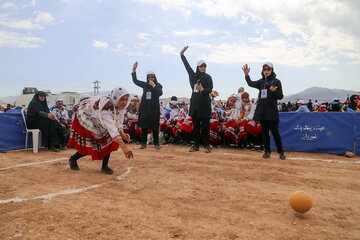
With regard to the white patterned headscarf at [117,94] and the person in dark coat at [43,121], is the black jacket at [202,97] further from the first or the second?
the person in dark coat at [43,121]

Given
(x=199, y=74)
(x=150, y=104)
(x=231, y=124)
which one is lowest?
(x=231, y=124)

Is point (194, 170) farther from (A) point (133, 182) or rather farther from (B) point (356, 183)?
(B) point (356, 183)

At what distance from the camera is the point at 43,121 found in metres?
8.05

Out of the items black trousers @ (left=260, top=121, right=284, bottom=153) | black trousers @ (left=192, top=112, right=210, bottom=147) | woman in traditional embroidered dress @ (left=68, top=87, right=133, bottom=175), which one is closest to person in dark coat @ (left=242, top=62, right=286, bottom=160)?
black trousers @ (left=260, top=121, right=284, bottom=153)

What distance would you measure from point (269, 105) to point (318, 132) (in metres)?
2.03

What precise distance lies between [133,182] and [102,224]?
1.63m

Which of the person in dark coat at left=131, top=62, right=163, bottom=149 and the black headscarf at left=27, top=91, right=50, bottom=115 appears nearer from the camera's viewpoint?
the black headscarf at left=27, top=91, right=50, bottom=115

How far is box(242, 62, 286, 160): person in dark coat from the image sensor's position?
21.7ft

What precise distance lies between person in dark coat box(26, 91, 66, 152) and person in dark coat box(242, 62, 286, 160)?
536cm

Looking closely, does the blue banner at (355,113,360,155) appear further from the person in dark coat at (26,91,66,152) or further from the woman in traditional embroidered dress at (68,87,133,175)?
the person in dark coat at (26,91,66,152)

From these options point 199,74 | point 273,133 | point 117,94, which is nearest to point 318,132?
point 273,133

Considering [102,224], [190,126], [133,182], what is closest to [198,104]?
Result: [190,126]

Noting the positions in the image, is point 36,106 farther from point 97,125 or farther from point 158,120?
point 97,125

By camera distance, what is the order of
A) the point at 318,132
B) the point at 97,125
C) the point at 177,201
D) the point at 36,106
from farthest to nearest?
the point at 36,106 → the point at 318,132 → the point at 97,125 → the point at 177,201
